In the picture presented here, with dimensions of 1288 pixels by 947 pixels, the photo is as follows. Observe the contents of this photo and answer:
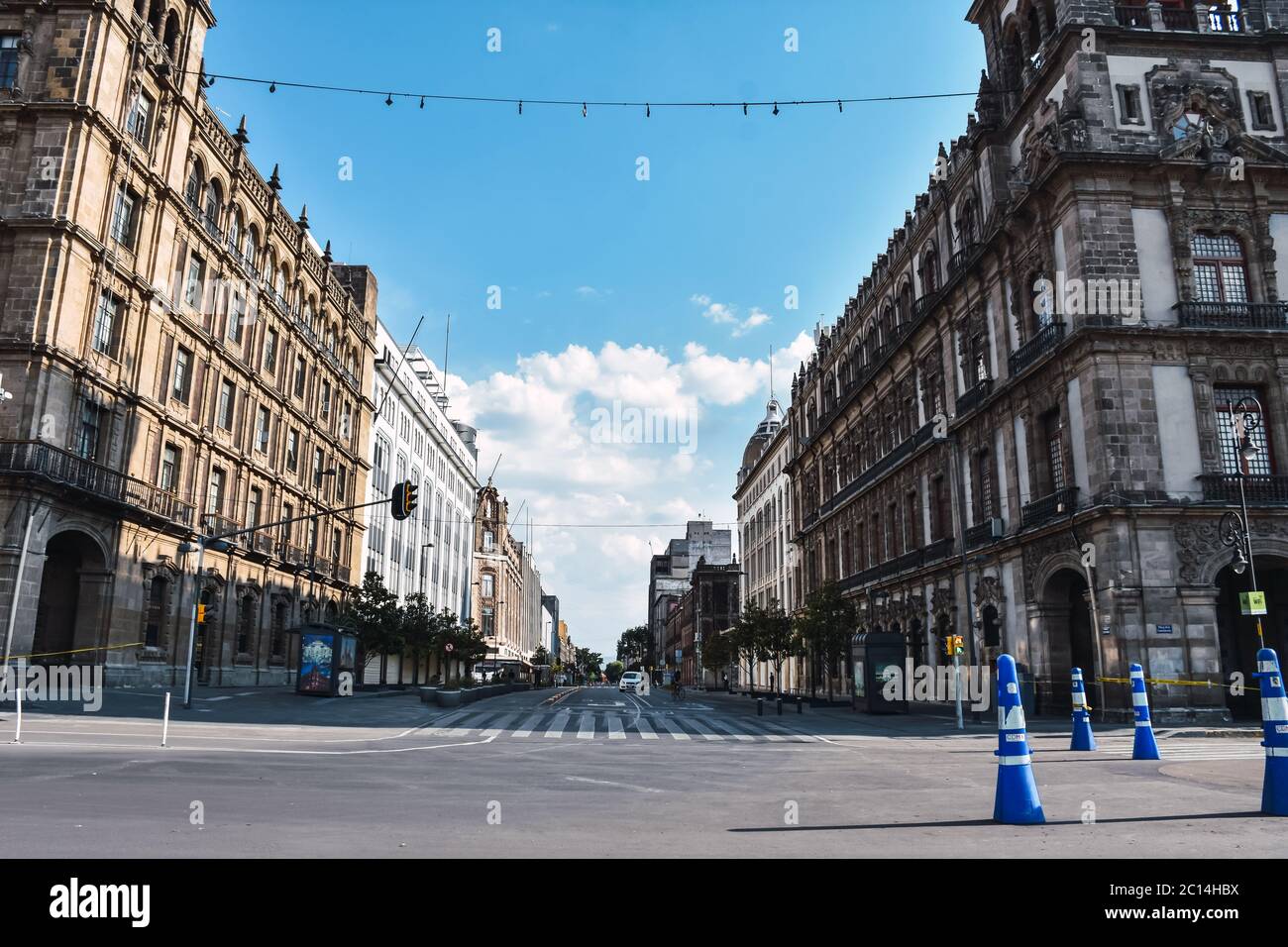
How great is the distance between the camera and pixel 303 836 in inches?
270

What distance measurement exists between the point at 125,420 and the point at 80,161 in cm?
836

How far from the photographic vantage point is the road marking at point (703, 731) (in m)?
21.2

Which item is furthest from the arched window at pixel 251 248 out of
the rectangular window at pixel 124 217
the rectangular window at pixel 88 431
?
the rectangular window at pixel 88 431

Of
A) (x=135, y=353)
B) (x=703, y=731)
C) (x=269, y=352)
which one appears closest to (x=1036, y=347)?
(x=703, y=731)

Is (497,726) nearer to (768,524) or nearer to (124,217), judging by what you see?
(124,217)

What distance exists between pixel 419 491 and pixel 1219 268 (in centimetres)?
6192

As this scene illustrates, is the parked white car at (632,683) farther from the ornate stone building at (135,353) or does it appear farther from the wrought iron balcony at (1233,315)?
the wrought iron balcony at (1233,315)

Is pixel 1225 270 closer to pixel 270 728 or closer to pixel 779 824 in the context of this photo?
pixel 779 824

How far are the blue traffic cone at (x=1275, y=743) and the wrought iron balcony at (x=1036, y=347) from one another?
68.4 feet

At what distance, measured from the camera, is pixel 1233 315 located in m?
25.8

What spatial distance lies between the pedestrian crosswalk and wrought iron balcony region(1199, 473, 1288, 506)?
44.3ft

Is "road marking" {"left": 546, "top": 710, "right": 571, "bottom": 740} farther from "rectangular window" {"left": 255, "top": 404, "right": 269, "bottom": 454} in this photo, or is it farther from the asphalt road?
"rectangular window" {"left": 255, "top": 404, "right": 269, "bottom": 454}

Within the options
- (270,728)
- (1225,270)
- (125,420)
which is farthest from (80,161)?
(1225,270)

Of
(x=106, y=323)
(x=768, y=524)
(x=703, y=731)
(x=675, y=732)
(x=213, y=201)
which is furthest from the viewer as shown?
(x=768, y=524)
